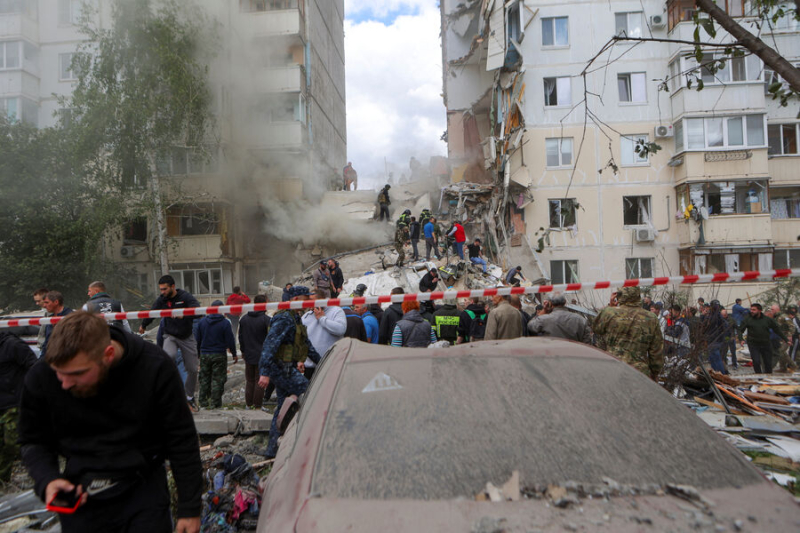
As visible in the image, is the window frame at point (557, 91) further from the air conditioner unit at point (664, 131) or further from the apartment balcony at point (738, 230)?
the apartment balcony at point (738, 230)

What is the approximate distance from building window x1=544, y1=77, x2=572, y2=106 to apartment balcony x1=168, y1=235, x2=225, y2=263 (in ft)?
59.7

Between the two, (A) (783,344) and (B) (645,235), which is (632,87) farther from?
(A) (783,344)

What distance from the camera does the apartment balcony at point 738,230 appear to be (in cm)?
2053

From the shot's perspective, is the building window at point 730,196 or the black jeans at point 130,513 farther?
the building window at point 730,196

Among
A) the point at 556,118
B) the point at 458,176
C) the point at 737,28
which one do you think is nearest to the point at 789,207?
the point at 556,118

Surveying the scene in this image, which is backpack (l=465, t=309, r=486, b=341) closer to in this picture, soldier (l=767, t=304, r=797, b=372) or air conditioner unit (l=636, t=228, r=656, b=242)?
soldier (l=767, t=304, r=797, b=372)

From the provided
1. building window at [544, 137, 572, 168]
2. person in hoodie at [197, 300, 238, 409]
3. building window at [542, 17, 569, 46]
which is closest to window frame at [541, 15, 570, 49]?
building window at [542, 17, 569, 46]

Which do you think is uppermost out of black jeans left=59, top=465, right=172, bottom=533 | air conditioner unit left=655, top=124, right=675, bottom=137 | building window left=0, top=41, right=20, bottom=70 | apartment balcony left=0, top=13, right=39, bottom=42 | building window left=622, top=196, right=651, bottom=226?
apartment balcony left=0, top=13, right=39, bottom=42

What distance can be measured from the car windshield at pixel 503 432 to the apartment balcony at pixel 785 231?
2540 centimetres

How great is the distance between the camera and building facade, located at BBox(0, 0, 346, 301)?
2533cm

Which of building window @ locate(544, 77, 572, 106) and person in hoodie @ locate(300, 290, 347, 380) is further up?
building window @ locate(544, 77, 572, 106)

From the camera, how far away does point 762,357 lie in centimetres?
998

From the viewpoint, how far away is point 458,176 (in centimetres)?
2962

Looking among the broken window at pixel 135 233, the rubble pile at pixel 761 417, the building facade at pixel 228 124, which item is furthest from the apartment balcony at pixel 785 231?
the broken window at pixel 135 233
